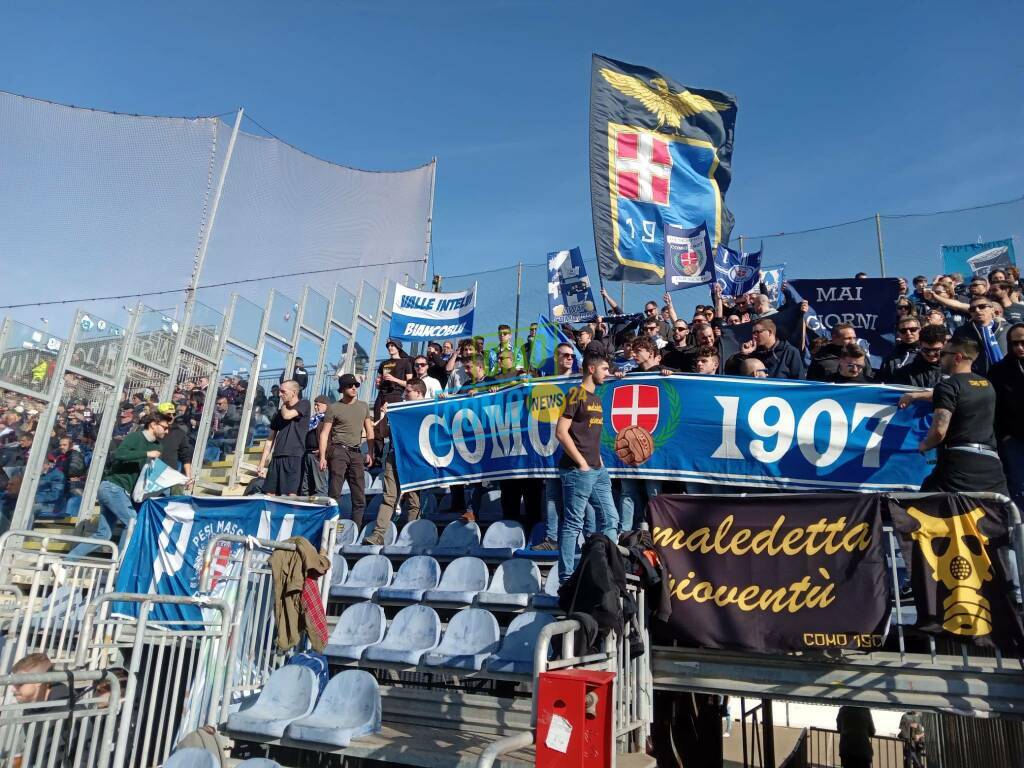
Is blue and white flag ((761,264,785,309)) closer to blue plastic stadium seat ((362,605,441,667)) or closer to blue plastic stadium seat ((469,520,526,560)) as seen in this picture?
blue plastic stadium seat ((469,520,526,560))

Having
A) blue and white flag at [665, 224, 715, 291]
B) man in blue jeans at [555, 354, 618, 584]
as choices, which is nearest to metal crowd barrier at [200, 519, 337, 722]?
man in blue jeans at [555, 354, 618, 584]

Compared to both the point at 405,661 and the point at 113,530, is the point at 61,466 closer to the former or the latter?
the point at 113,530

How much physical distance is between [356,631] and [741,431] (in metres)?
4.07

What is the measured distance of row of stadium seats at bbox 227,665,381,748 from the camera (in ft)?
17.3

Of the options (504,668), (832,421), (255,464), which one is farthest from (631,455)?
(255,464)

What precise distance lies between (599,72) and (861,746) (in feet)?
40.0

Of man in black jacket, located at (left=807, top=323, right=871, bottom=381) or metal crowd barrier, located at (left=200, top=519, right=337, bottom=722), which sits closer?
metal crowd barrier, located at (left=200, top=519, right=337, bottom=722)

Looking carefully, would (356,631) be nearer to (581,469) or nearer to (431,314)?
(581,469)

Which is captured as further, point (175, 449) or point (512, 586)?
point (175, 449)

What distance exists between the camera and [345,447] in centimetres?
939

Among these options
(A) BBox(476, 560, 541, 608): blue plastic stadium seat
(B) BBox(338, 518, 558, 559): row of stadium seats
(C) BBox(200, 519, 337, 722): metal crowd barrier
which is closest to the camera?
(C) BBox(200, 519, 337, 722): metal crowd barrier

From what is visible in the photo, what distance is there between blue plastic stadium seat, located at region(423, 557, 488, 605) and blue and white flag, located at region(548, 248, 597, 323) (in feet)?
22.8

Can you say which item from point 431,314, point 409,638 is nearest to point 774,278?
point 431,314

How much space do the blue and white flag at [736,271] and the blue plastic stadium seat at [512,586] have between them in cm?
756
